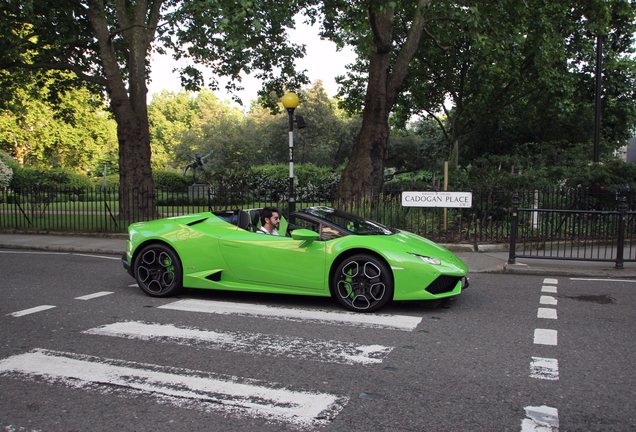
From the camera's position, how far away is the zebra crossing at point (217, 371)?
3664 mm

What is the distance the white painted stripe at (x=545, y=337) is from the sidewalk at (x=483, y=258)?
4.21 m

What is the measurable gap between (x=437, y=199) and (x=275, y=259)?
22.3 ft

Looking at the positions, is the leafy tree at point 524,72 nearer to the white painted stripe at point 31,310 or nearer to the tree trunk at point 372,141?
the tree trunk at point 372,141

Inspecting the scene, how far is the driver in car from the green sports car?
3.9 inches

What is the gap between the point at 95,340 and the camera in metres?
5.23

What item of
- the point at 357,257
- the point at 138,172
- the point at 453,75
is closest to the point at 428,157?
the point at 453,75

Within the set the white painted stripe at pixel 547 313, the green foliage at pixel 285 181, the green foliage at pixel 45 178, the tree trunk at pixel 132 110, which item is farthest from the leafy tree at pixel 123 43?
the green foliage at pixel 45 178

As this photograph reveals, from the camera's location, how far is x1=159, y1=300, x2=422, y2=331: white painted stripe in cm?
590

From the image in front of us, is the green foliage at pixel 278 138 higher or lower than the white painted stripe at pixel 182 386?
higher

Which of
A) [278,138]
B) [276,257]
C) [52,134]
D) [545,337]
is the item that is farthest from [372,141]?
[52,134]

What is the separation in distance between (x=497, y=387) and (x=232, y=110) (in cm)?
8466

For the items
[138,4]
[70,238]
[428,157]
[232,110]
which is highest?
[232,110]

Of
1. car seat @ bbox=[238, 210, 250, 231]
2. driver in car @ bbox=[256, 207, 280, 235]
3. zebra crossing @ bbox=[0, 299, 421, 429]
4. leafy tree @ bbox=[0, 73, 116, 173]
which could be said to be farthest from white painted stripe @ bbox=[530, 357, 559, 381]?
leafy tree @ bbox=[0, 73, 116, 173]

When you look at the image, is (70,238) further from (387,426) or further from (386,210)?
(387,426)
